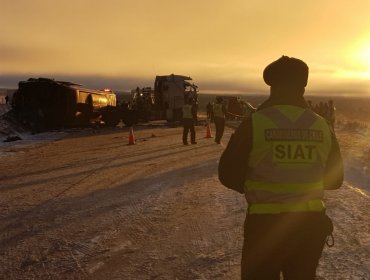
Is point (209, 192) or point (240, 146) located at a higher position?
point (240, 146)

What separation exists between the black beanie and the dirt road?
115 inches

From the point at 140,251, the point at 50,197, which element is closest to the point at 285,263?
the point at 140,251

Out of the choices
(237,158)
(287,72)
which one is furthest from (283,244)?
(287,72)

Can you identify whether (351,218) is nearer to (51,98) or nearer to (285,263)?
(285,263)

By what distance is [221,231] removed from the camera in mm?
7059

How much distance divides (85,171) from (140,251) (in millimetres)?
7213

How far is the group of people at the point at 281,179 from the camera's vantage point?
289 cm

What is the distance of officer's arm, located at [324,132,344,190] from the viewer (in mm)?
3107

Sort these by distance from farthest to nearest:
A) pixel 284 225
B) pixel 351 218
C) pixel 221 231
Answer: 1. pixel 351 218
2. pixel 221 231
3. pixel 284 225

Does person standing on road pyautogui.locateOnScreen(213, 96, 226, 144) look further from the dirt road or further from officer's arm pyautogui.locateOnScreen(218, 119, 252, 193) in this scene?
officer's arm pyautogui.locateOnScreen(218, 119, 252, 193)

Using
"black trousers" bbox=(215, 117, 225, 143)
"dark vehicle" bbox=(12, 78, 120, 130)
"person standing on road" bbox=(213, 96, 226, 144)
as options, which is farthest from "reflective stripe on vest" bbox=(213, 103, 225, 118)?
"dark vehicle" bbox=(12, 78, 120, 130)

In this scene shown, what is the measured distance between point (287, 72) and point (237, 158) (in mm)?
607

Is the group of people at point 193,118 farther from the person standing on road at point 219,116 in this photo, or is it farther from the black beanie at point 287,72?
the black beanie at point 287,72

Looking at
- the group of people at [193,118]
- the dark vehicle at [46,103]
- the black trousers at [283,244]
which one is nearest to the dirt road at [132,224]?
the black trousers at [283,244]
